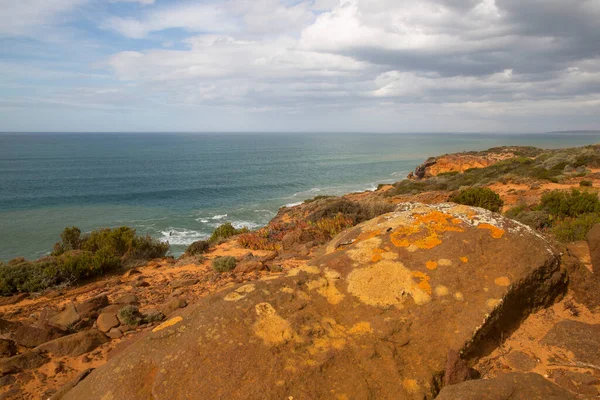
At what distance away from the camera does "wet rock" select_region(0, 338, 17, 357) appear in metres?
5.96

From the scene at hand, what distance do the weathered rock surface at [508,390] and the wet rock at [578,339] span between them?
1.48m

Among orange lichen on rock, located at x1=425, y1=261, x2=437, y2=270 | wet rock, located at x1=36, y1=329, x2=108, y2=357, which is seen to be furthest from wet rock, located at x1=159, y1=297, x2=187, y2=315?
orange lichen on rock, located at x1=425, y1=261, x2=437, y2=270

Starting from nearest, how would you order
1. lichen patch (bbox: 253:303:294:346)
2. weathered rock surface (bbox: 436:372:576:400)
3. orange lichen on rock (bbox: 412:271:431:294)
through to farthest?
weathered rock surface (bbox: 436:372:576:400)
lichen patch (bbox: 253:303:294:346)
orange lichen on rock (bbox: 412:271:431:294)

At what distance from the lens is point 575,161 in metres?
35.6

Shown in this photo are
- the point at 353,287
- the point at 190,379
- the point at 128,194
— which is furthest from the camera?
the point at 128,194

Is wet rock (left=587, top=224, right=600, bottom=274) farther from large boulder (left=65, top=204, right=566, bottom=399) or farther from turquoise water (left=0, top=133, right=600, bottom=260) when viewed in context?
turquoise water (left=0, top=133, right=600, bottom=260)

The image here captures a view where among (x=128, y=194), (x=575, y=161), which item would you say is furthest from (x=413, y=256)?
(x=128, y=194)

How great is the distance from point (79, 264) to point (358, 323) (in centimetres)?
981

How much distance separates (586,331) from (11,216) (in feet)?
161

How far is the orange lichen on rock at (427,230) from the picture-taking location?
6.32 m

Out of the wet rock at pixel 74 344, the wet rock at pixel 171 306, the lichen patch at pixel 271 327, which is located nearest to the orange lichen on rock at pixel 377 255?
the lichen patch at pixel 271 327

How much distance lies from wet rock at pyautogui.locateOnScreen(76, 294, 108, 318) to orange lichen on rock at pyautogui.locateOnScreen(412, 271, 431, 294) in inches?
261

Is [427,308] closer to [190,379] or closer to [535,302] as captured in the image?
[535,302]

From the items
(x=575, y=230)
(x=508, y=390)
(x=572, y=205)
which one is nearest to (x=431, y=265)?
(x=508, y=390)
